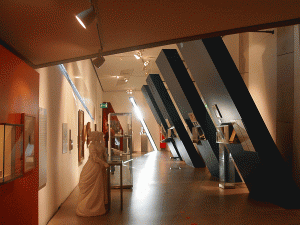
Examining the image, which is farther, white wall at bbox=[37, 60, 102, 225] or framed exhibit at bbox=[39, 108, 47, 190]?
white wall at bbox=[37, 60, 102, 225]

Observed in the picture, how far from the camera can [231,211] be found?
5.91 m

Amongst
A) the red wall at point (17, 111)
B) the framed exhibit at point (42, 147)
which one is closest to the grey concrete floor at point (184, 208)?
the framed exhibit at point (42, 147)

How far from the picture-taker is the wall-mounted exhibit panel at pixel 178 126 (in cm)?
1309

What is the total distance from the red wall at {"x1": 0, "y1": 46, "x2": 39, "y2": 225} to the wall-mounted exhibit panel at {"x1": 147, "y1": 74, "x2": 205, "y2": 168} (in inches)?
381

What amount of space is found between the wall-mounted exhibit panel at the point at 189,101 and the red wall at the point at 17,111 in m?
6.50

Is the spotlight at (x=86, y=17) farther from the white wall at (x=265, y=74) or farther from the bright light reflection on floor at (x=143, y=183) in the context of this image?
the white wall at (x=265, y=74)

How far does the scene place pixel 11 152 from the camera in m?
2.85

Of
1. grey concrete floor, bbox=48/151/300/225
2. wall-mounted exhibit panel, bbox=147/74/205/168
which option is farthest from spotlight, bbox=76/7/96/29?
wall-mounted exhibit panel, bbox=147/74/205/168

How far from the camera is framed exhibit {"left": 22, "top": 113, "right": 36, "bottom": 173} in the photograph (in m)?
3.31

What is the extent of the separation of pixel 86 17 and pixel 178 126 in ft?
36.5

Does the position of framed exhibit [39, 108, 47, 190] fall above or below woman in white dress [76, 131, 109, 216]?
above

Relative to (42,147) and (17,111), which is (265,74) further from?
(17,111)

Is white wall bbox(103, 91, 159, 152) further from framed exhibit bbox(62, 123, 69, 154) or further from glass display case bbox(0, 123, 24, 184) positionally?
glass display case bbox(0, 123, 24, 184)

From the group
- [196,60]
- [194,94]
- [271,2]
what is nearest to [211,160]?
[194,94]
